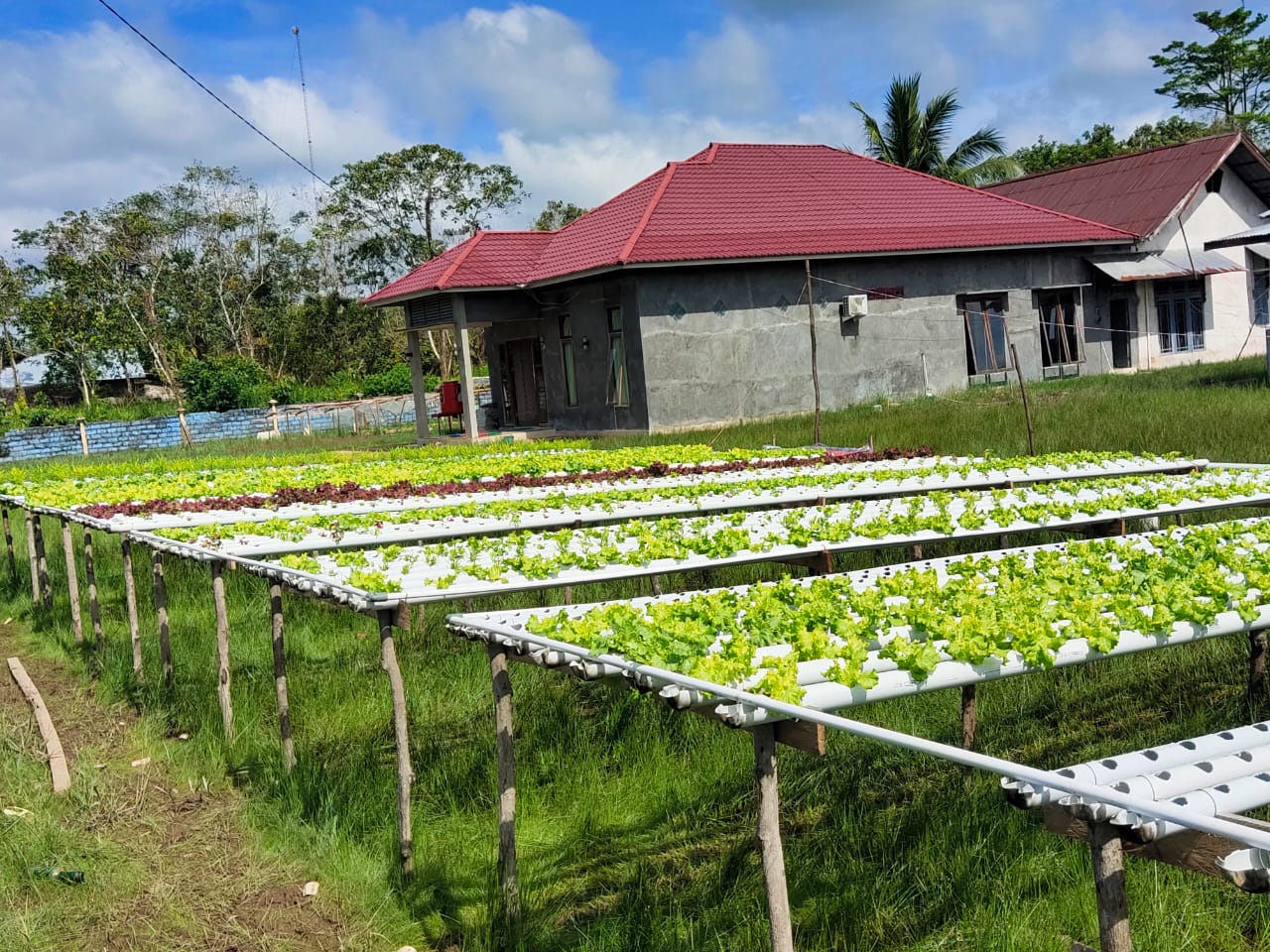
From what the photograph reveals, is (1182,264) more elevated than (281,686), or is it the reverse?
(1182,264)

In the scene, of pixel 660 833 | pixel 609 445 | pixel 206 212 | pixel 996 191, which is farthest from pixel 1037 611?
pixel 206 212

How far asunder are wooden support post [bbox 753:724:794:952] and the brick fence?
102 ft

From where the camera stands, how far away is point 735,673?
3.52m

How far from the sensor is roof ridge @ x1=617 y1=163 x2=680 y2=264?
21047mm

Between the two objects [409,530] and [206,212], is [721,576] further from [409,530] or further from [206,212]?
[206,212]

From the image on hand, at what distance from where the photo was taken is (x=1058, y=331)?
26578 millimetres

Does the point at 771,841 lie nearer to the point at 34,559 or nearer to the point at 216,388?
the point at 34,559

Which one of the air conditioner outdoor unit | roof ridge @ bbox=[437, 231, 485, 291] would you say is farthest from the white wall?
roof ridge @ bbox=[437, 231, 485, 291]

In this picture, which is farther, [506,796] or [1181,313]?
[1181,313]

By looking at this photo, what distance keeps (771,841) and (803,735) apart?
0.98 feet

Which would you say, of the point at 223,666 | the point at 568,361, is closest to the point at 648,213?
the point at 568,361

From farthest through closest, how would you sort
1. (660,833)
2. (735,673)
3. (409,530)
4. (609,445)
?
1. (609,445)
2. (409,530)
3. (660,833)
4. (735,673)

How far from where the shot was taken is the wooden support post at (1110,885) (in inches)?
98.4

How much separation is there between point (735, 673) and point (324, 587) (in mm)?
2748
